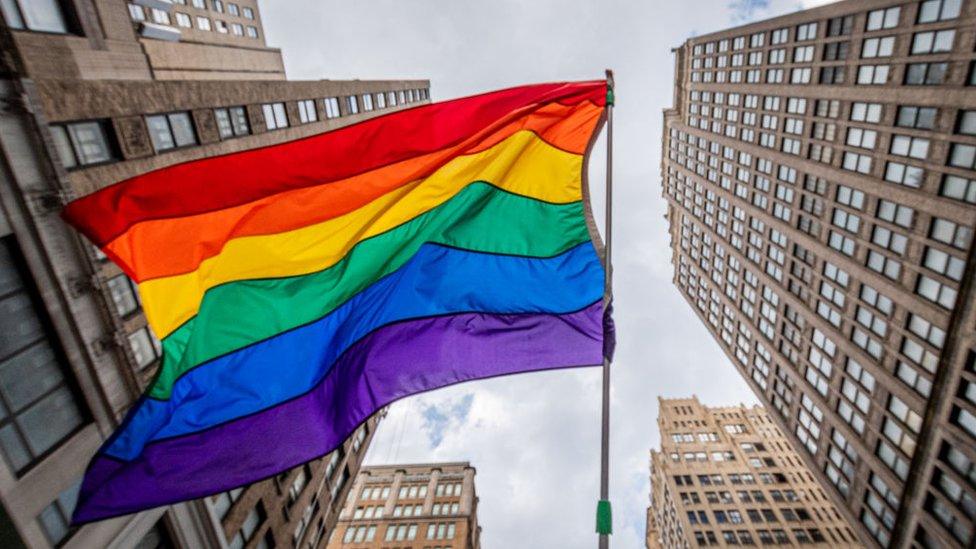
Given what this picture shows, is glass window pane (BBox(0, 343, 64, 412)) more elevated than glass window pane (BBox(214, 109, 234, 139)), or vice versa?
glass window pane (BBox(214, 109, 234, 139))

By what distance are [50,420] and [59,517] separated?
232 cm

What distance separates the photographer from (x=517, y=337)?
33.4ft

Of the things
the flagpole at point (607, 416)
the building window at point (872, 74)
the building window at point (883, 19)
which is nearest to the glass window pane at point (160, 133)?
the flagpole at point (607, 416)

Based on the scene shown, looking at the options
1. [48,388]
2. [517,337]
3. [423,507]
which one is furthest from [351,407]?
[423,507]

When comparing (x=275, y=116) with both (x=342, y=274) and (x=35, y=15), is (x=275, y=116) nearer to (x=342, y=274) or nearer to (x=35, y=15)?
(x=35, y=15)

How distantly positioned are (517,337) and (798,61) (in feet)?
155

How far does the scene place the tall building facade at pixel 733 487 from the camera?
70.2 metres

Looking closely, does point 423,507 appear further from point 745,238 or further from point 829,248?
point 829,248

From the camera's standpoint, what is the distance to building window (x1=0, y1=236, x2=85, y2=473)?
37.1 ft

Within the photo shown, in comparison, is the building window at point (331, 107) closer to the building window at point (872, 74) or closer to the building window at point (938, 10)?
the building window at point (938, 10)

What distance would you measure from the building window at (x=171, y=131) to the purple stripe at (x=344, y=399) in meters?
13.5

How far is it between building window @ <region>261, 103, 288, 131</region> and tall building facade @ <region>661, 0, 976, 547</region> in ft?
123

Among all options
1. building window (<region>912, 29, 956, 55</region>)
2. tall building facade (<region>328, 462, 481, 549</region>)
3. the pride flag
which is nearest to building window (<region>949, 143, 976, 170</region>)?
building window (<region>912, 29, 956, 55</region>)

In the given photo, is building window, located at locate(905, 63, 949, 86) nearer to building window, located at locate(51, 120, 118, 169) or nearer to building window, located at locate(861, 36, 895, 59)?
building window, located at locate(861, 36, 895, 59)
